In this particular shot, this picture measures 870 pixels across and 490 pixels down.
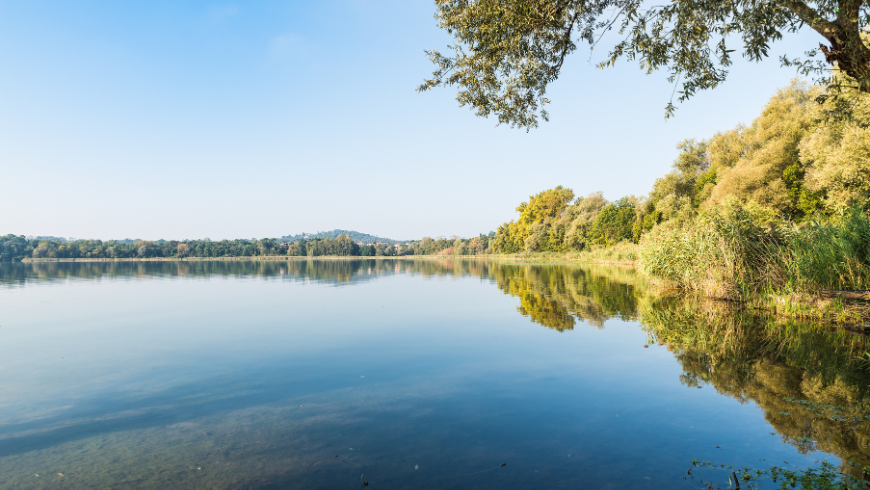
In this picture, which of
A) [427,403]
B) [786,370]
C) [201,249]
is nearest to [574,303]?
[786,370]

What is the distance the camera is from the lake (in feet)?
14.2

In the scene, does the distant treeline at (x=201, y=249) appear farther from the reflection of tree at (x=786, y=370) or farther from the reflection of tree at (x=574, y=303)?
the reflection of tree at (x=786, y=370)

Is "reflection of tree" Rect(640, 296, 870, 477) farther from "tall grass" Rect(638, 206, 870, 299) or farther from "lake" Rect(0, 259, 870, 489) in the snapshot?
"tall grass" Rect(638, 206, 870, 299)

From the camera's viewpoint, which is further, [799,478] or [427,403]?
[427,403]

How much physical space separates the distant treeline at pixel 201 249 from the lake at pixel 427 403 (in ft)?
346

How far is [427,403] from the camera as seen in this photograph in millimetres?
6219

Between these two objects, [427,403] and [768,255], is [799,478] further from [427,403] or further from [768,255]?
[768,255]

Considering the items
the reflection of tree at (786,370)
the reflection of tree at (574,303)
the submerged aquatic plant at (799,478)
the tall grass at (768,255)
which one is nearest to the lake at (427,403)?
the reflection of tree at (786,370)

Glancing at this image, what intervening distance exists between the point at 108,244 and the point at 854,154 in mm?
169950

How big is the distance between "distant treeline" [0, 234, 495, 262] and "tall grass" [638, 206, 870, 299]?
98086 mm

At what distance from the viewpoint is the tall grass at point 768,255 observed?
11719 mm

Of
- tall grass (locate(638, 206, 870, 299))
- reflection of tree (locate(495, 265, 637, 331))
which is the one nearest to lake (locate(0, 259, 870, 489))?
reflection of tree (locate(495, 265, 637, 331))

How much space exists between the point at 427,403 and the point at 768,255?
13.2m

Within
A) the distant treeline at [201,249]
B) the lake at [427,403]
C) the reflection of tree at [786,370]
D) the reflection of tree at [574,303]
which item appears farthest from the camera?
the distant treeline at [201,249]
